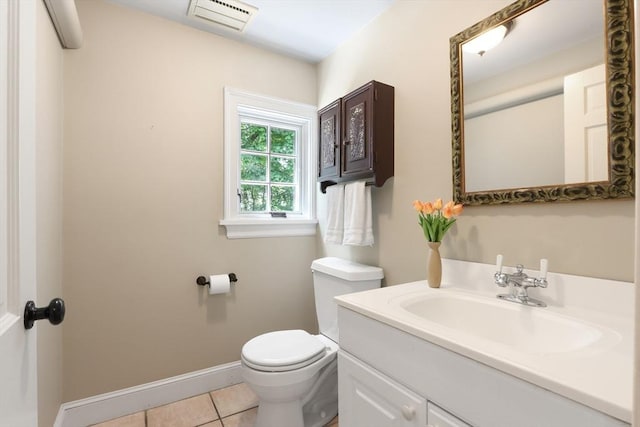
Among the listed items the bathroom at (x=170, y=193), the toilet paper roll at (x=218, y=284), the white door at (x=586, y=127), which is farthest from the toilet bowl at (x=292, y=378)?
the white door at (x=586, y=127)

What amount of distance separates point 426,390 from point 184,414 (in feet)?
4.88

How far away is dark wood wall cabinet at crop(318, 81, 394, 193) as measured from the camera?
1.55 meters

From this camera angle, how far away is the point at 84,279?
1541mm

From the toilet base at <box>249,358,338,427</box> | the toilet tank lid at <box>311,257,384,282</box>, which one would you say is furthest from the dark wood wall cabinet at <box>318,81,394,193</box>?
the toilet base at <box>249,358,338,427</box>

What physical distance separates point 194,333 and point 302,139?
1536mm

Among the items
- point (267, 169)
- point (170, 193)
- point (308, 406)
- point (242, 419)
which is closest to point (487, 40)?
point (267, 169)

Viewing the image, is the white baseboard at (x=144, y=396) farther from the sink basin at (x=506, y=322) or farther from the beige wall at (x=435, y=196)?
the sink basin at (x=506, y=322)

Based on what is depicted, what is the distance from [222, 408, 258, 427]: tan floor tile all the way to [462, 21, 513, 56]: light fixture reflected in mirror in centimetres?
207

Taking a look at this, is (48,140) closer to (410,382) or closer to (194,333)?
(194,333)

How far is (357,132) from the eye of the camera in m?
1.63

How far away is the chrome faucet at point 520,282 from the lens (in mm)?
962

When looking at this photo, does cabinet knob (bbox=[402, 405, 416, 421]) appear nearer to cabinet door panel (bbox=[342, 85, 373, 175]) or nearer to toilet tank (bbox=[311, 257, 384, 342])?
toilet tank (bbox=[311, 257, 384, 342])

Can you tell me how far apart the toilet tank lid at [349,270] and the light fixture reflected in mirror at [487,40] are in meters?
1.13

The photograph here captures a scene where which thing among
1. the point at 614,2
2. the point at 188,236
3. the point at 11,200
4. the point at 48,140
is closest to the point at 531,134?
the point at 614,2
